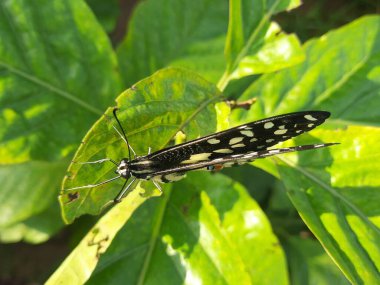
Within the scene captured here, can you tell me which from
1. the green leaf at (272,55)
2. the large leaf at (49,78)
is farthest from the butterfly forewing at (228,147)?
the large leaf at (49,78)

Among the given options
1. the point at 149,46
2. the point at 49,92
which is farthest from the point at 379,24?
the point at 49,92

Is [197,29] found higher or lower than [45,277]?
higher

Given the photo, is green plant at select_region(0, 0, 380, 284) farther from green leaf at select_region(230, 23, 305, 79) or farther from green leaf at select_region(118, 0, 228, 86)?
green leaf at select_region(118, 0, 228, 86)

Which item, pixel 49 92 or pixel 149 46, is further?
pixel 149 46

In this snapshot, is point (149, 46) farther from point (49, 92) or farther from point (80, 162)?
point (80, 162)

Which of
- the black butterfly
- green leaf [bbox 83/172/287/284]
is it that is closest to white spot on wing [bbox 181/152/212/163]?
the black butterfly

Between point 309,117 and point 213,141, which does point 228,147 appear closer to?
point 213,141

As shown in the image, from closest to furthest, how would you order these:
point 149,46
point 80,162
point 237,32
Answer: point 80,162, point 237,32, point 149,46
